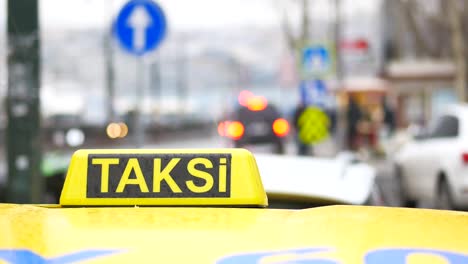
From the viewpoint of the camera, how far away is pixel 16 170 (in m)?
11.8

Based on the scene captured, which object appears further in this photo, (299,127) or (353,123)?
(353,123)

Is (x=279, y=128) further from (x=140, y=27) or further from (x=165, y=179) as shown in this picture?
(x=165, y=179)

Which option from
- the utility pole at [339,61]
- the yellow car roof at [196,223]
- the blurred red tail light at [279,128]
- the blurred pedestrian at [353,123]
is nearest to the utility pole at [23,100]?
the yellow car roof at [196,223]

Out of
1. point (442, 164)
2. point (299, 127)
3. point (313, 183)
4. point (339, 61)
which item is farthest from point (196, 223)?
point (339, 61)

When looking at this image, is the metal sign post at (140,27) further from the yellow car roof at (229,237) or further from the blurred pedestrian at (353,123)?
the blurred pedestrian at (353,123)

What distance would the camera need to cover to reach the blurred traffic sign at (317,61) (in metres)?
26.5

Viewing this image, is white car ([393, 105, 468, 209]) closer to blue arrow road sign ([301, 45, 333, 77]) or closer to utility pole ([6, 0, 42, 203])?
utility pole ([6, 0, 42, 203])

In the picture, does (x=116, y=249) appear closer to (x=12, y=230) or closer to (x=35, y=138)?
(x=12, y=230)

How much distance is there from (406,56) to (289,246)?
68.3 meters

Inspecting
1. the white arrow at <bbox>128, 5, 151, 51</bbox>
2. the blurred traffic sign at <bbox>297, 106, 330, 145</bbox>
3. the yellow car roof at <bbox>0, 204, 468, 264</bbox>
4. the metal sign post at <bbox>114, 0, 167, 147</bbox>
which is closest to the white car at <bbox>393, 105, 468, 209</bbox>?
the metal sign post at <bbox>114, 0, 167, 147</bbox>

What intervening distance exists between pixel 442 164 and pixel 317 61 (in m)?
12.7

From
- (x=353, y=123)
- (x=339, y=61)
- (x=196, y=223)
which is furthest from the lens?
(x=339, y=61)

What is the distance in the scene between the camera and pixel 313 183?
16.8 feet

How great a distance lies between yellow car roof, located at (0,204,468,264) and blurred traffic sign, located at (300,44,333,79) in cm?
2391
